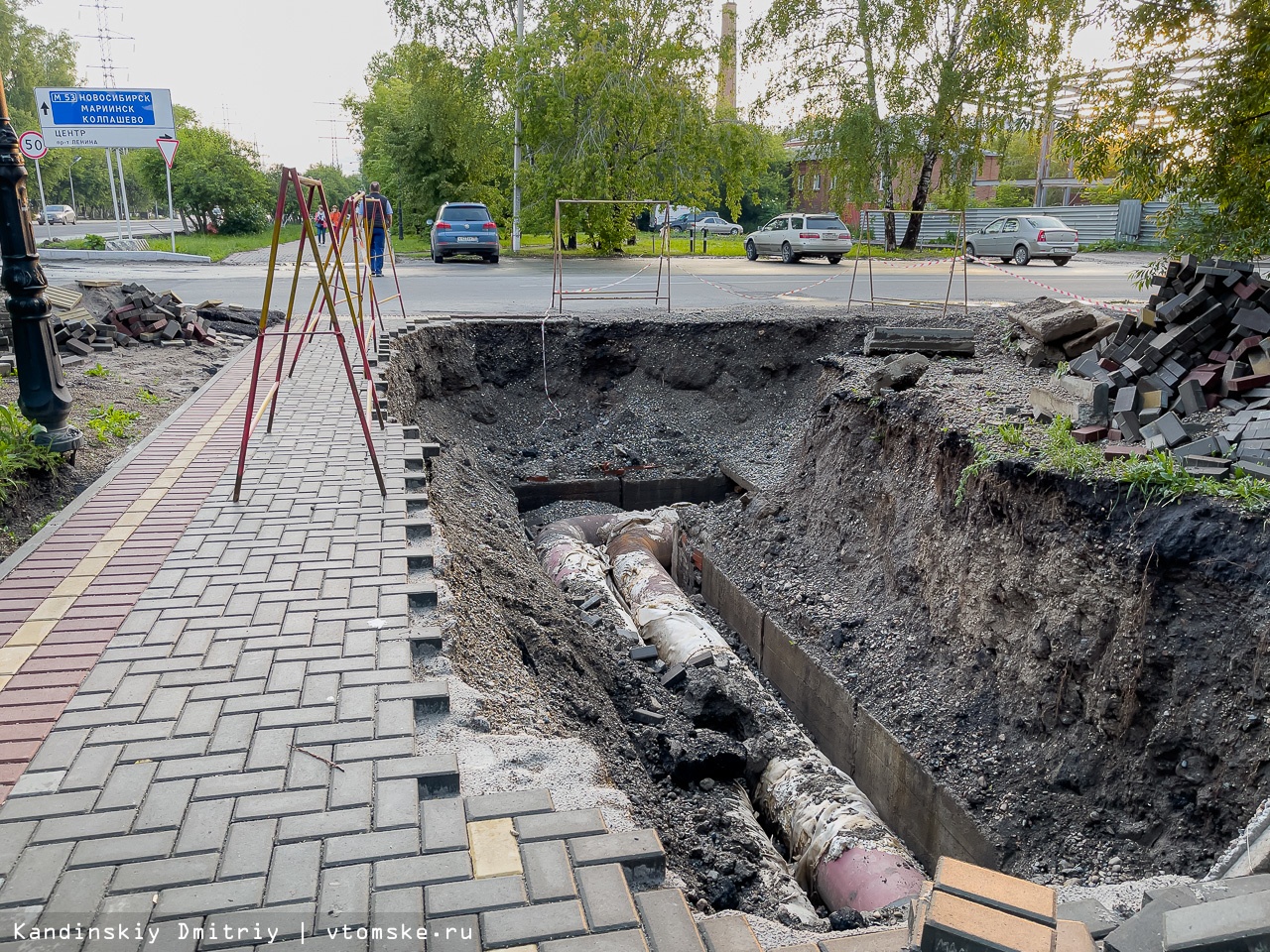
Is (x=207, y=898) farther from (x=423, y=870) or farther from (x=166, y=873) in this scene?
(x=423, y=870)

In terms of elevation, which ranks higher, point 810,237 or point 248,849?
point 810,237

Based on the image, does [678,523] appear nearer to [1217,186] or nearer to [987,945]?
[1217,186]

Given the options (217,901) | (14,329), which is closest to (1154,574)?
(217,901)

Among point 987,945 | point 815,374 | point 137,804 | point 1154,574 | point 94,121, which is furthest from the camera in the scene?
point 94,121

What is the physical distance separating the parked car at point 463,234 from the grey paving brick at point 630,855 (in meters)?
21.6

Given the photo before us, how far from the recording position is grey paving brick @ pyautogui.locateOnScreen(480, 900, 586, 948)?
2.18 metres

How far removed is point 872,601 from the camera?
6871 millimetres

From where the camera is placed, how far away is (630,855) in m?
2.47

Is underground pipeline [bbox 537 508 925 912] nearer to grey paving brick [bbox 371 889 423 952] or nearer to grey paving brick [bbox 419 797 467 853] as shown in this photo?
grey paving brick [bbox 419 797 467 853]

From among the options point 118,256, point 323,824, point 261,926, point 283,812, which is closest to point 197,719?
point 283,812

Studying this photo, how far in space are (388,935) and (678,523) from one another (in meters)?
7.57

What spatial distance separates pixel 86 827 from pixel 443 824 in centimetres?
103

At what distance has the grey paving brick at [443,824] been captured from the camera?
2.49m

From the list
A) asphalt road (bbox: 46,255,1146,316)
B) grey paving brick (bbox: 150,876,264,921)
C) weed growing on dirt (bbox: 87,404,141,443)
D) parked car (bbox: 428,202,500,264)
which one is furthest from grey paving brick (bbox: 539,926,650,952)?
parked car (bbox: 428,202,500,264)
